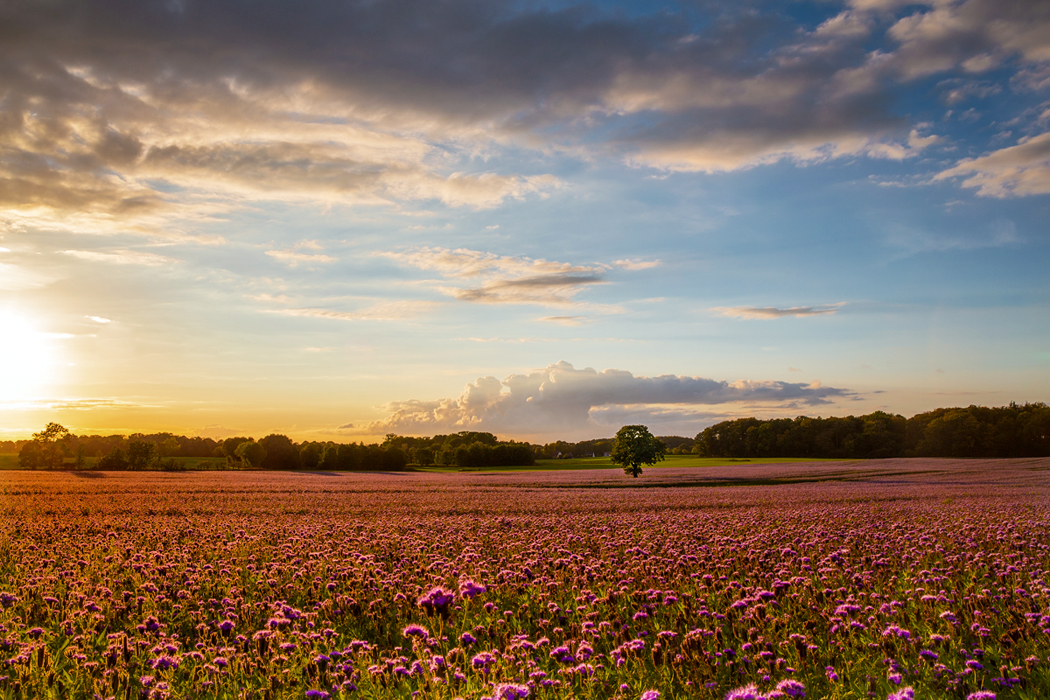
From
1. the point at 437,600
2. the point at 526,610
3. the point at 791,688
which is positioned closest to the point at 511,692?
the point at 437,600

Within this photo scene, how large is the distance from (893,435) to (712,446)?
3010 centimetres

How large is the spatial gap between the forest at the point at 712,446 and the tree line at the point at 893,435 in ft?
0.46

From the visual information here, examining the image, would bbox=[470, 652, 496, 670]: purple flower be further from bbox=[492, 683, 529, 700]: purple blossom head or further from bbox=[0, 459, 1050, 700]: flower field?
bbox=[492, 683, 529, 700]: purple blossom head

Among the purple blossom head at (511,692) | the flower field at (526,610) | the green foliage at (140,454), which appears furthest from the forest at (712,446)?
the purple blossom head at (511,692)

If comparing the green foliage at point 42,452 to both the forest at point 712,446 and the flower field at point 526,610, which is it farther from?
the flower field at point 526,610

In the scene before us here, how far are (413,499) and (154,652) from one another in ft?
75.8

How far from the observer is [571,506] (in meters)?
24.2

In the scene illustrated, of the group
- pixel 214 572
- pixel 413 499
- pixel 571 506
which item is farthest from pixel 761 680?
pixel 413 499

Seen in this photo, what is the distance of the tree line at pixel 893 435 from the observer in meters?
90.8

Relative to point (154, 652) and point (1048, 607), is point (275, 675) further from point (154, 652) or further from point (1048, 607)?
point (1048, 607)

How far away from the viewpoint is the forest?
82.8 m

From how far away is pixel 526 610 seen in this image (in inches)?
332

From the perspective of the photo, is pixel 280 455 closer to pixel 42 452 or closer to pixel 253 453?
pixel 253 453

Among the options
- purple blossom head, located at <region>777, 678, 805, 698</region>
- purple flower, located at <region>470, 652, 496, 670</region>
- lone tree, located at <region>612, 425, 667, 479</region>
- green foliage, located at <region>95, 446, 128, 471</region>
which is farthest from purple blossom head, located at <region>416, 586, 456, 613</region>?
green foliage, located at <region>95, 446, 128, 471</region>
